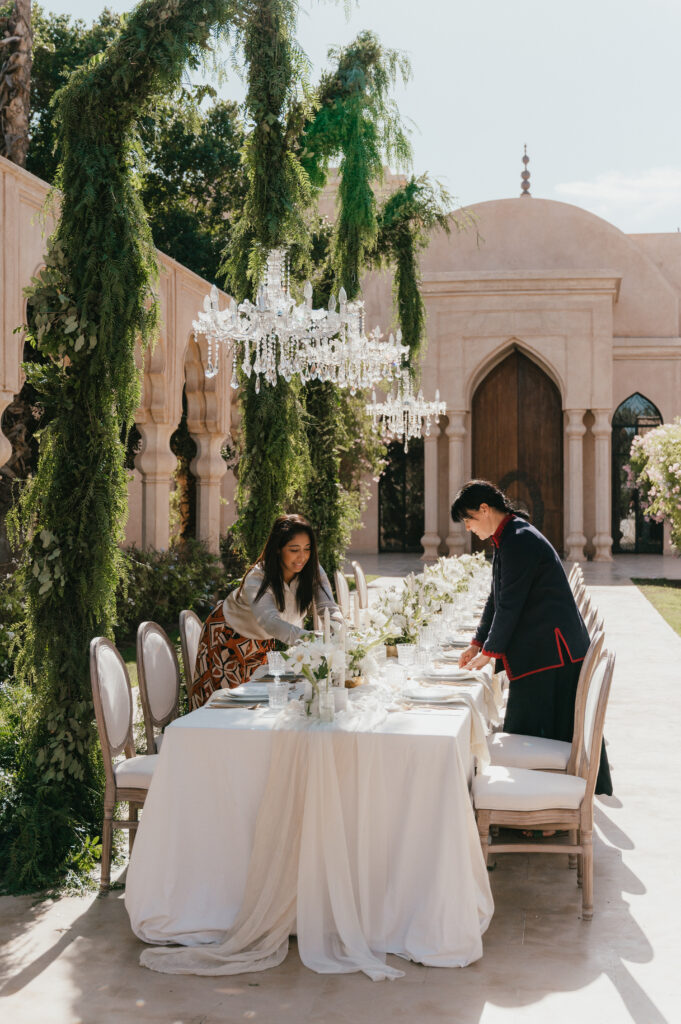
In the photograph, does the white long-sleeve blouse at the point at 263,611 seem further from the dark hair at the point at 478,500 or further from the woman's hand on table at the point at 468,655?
the dark hair at the point at 478,500

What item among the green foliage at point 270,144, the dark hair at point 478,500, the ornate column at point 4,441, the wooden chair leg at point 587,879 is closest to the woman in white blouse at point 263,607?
the dark hair at point 478,500

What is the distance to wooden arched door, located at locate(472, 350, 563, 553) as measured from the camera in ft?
84.0

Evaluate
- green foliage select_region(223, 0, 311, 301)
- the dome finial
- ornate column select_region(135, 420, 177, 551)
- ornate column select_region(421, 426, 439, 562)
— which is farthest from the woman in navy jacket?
the dome finial

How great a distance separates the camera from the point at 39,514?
5.57 meters

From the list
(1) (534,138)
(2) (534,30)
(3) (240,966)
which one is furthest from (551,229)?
(3) (240,966)

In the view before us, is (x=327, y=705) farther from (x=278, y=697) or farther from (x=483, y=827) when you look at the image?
(x=483, y=827)

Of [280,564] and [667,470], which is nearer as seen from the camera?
[280,564]

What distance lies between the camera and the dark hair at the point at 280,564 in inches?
229

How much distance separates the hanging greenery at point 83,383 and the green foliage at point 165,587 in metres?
6.38

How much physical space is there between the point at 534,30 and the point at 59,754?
680cm

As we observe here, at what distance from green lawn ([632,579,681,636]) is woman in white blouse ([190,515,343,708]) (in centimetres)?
892

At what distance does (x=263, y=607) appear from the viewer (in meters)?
5.79

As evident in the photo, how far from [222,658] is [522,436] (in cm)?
2073

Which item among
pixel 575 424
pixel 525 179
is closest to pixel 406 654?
pixel 575 424
